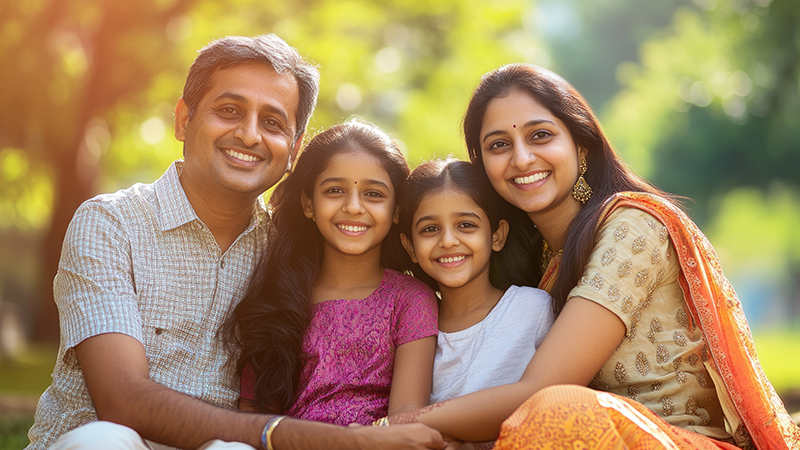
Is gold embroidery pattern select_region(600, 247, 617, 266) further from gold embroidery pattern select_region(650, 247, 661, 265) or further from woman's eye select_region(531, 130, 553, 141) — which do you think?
woman's eye select_region(531, 130, 553, 141)

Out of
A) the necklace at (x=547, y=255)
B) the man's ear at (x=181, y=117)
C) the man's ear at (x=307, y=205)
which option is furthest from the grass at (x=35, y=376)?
the necklace at (x=547, y=255)

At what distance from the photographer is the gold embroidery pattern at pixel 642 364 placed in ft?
9.50

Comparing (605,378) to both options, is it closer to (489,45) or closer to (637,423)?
(637,423)

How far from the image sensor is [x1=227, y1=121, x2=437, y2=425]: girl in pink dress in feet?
10.8

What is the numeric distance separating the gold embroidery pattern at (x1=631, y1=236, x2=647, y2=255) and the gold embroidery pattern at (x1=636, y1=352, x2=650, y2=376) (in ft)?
1.49

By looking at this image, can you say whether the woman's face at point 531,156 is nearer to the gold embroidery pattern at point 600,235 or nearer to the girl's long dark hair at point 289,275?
the gold embroidery pattern at point 600,235

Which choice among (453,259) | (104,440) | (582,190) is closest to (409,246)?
(453,259)

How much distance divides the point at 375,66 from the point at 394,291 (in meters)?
9.97

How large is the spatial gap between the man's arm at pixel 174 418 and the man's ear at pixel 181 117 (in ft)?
4.19

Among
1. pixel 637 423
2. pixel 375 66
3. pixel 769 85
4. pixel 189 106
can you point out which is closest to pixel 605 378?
pixel 637 423

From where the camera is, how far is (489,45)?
1316cm

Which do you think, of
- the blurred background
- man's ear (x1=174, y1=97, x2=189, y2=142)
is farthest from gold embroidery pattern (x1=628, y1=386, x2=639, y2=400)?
the blurred background

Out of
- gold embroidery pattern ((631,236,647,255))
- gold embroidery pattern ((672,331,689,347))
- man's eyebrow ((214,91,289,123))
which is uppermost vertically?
man's eyebrow ((214,91,289,123))

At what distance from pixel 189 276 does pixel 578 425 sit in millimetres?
2034
